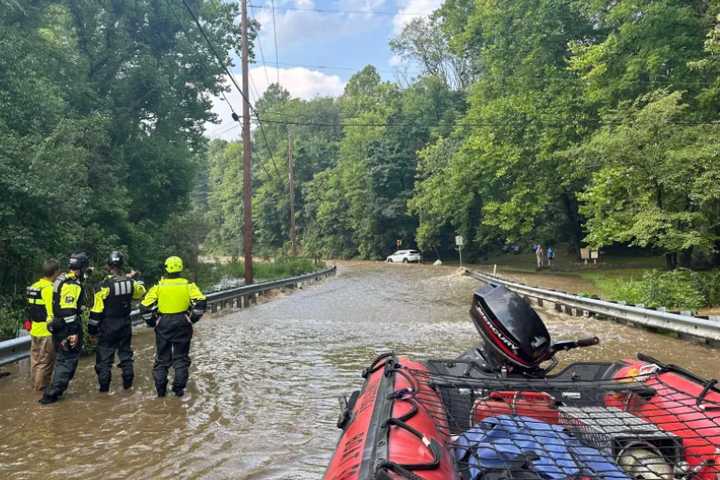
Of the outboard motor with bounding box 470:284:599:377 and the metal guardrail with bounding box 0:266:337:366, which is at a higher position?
the outboard motor with bounding box 470:284:599:377

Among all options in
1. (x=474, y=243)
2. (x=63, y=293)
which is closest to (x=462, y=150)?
(x=474, y=243)

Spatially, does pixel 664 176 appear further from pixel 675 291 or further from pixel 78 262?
pixel 78 262

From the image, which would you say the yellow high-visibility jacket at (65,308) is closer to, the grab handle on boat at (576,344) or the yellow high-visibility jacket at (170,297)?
the yellow high-visibility jacket at (170,297)

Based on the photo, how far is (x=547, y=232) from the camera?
35.0 metres

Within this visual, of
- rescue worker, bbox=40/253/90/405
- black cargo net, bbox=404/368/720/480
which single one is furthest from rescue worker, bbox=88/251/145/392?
black cargo net, bbox=404/368/720/480

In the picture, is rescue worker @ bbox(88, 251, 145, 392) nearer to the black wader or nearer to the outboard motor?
the black wader

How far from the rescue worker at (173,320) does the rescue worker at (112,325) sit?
16.7 inches

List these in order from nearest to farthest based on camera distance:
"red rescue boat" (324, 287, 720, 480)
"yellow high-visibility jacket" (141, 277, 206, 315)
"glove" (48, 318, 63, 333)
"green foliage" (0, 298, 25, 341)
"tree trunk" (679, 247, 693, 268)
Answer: "red rescue boat" (324, 287, 720, 480) < "glove" (48, 318, 63, 333) < "yellow high-visibility jacket" (141, 277, 206, 315) < "green foliage" (0, 298, 25, 341) < "tree trunk" (679, 247, 693, 268)

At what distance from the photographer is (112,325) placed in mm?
6805

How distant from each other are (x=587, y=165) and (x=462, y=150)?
16338 mm

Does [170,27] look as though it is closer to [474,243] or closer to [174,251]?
[174,251]

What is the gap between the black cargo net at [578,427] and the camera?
9.23ft

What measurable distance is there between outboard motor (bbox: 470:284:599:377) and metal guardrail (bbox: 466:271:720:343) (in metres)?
2.27

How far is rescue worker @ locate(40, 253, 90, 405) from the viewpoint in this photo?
6.20 metres
